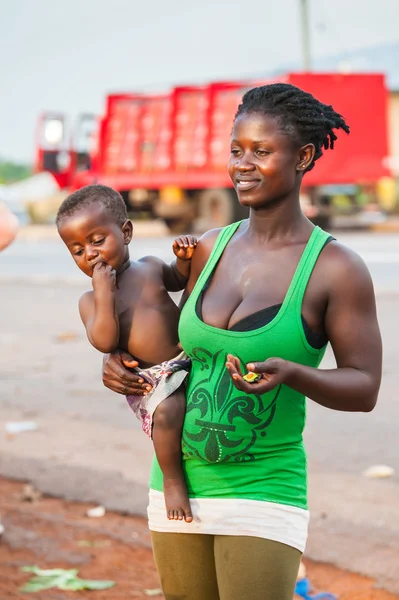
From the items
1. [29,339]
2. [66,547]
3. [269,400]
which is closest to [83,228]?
[269,400]

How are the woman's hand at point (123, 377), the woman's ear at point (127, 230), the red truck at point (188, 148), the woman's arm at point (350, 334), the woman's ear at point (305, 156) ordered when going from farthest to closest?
the red truck at point (188, 148) < the woman's ear at point (127, 230) < the woman's hand at point (123, 377) < the woman's ear at point (305, 156) < the woman's arm at point (350, 334)

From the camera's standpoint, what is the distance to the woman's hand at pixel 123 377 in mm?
2441

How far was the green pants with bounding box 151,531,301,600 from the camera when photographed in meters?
2.25

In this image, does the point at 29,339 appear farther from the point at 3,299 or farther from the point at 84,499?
the point at 84,499

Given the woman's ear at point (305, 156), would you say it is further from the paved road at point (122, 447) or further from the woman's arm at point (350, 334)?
the paved road at point (122, 447)

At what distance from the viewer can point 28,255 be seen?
17672 mm

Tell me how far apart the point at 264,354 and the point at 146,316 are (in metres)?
0.46

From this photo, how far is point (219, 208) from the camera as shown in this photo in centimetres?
2002

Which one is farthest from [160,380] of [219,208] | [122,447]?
[219,208]

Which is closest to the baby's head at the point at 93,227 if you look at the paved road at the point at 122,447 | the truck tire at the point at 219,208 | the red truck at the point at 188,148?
the paved road at the point at 122,447

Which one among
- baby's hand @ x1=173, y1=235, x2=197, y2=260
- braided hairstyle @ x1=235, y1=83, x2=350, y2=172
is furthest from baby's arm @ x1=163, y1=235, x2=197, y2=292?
braided hairstyle @ x1=235, y1=83, x2=350, y2=172

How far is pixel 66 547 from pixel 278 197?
257 cm

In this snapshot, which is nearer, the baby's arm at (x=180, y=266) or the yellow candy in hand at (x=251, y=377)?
the yellow candy in hand at (x=251, y=377)

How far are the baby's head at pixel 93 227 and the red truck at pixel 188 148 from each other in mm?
15718
